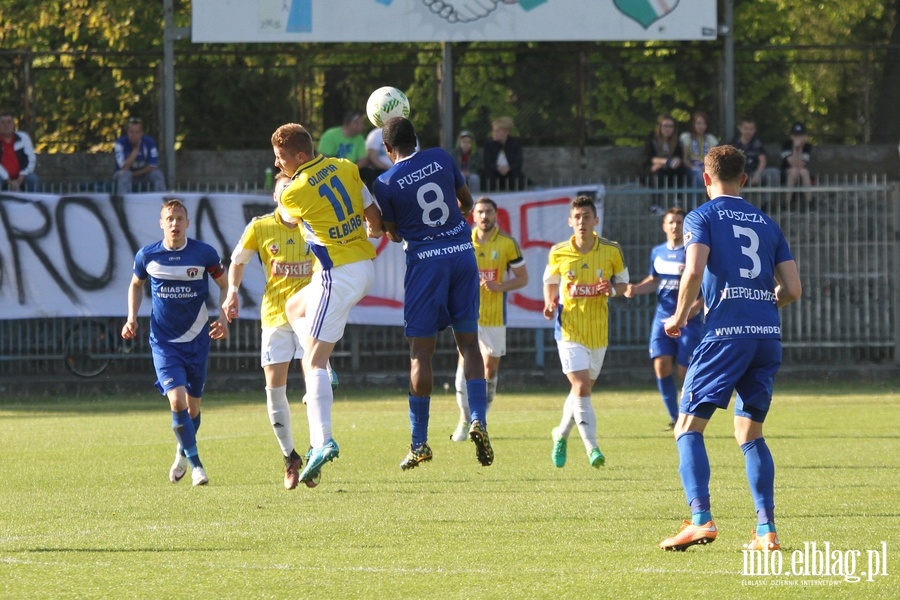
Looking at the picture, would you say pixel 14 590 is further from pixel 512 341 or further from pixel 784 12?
pixel 784 12

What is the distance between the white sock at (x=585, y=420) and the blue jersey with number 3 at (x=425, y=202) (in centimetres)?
278

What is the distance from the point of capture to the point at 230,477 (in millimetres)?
11195

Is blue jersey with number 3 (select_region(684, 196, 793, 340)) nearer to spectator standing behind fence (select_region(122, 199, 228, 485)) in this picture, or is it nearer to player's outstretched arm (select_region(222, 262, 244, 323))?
player's outstretched arm (select_region(222, 262, 244, 323))

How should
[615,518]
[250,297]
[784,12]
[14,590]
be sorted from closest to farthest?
[14,590]
[615,518]
[250,297]
[784,12]

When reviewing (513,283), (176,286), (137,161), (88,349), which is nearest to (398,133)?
(176,286)

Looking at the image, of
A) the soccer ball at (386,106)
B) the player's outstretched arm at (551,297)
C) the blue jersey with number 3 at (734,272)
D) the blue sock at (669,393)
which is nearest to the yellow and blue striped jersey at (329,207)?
the soccer ball at (386,106)

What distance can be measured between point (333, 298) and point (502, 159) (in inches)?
488

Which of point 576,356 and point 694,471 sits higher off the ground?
point 576,356

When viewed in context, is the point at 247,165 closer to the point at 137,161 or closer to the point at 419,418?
the point at 137,161

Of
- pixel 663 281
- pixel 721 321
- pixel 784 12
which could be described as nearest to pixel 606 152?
pixel 663 281

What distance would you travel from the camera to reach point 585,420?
38.9ft

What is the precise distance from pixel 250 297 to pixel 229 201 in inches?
55.6

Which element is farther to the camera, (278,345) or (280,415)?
(278,345)

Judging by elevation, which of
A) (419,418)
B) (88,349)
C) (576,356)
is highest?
(576,356)
